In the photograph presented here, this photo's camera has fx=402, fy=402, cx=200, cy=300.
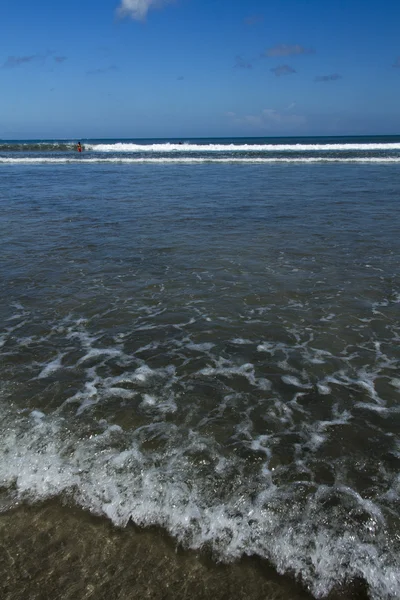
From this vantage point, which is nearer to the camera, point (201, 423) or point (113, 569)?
point (113, 569)

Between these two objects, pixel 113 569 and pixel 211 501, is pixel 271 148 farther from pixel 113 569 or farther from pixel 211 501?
pixel 113 569

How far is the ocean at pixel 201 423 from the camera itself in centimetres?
311

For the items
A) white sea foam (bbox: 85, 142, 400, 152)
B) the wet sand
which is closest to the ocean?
the wet sand

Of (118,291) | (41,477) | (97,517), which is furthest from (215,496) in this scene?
(118,291)

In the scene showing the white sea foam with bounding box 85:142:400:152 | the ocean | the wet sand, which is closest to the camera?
the wet sand

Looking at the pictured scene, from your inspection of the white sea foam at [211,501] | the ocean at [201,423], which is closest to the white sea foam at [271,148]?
the ocean at [201,423]

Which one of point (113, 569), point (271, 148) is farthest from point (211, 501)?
point (271, 148)

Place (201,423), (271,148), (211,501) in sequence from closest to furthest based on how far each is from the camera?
(211,501), (201,423), (271,148)

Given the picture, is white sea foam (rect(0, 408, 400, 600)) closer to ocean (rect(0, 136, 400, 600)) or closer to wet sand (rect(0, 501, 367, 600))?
ocean (rect(0, 136, 400, 600))

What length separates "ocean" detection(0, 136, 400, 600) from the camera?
311 centimetres

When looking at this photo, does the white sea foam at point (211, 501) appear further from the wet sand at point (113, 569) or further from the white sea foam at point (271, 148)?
the white sea foam at point (271, 148)

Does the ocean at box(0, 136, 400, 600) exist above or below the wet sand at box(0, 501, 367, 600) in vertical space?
above

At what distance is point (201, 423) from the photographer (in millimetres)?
4559

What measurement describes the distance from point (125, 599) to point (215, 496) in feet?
3.51
